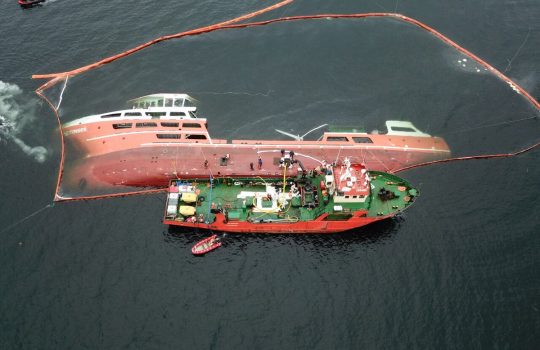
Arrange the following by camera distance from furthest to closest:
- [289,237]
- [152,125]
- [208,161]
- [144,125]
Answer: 1. [144,125]
2. [152,125]
3. [208,161]
4. [289,237]

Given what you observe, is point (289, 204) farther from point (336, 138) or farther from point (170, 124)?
point (170, 124)

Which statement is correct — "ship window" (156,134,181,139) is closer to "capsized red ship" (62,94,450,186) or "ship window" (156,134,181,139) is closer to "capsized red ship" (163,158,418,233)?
"capsized red ship" (62,94,450,186)

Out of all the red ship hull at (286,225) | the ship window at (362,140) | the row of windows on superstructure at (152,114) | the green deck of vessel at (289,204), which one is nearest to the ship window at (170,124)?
the row of windows on superstructure at (152,114)

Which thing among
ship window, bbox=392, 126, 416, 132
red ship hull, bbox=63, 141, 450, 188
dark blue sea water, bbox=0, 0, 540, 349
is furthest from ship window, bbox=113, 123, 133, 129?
ship window, bbox=392, 126, 416, 132

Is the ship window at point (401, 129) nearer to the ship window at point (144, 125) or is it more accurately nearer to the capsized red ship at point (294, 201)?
the capsized red ship at point (294, 201)

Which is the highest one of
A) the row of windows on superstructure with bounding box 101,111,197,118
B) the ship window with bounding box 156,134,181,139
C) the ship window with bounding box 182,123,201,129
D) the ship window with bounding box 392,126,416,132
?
the row of windows on superstructure with bounding box 101,111,197,118

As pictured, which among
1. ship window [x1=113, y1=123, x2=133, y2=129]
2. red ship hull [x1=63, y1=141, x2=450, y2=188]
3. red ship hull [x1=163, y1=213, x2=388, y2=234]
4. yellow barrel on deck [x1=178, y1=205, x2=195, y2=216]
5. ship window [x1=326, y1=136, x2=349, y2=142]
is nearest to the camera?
yellow barrel on deck [x1=178, y1=205, x2=195, y2=216]

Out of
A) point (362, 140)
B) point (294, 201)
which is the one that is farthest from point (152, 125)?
point (362, 140)
